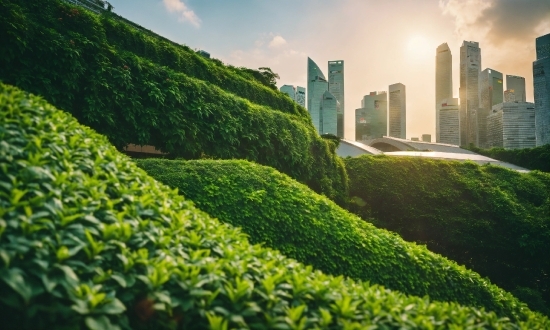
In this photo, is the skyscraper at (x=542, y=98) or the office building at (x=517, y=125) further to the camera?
the office building at (x=517, y=125)

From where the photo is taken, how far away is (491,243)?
379 inches

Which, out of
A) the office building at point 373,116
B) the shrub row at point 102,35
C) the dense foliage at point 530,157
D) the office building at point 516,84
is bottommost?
the dense foliage at point 530,157

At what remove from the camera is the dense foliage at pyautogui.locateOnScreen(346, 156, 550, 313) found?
31.1 feet

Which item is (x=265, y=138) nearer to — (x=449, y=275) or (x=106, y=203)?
(x=449, y=275)

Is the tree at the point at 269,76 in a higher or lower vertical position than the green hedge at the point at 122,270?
higher

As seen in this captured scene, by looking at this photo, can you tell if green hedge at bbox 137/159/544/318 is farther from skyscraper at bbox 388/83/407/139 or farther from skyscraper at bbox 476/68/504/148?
skyscraper at bbox 388/83/407/139

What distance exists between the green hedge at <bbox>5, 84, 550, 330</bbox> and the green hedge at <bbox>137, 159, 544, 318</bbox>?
222 cm

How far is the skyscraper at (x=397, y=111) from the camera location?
17688cm

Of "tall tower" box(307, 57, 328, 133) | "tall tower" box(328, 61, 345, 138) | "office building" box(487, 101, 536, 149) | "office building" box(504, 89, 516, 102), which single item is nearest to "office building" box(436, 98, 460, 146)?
"office building" box(487, 101, 536, 149)

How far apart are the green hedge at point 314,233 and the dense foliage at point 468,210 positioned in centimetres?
413

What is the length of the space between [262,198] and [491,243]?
8147 mm

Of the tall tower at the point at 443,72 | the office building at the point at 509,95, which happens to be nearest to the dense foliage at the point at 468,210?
the tall tower at the point at 443,72

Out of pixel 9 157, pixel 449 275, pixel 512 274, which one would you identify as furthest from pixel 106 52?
pixel 512 274

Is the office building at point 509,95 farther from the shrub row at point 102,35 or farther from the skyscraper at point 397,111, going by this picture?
the shrub row at point 102,35
